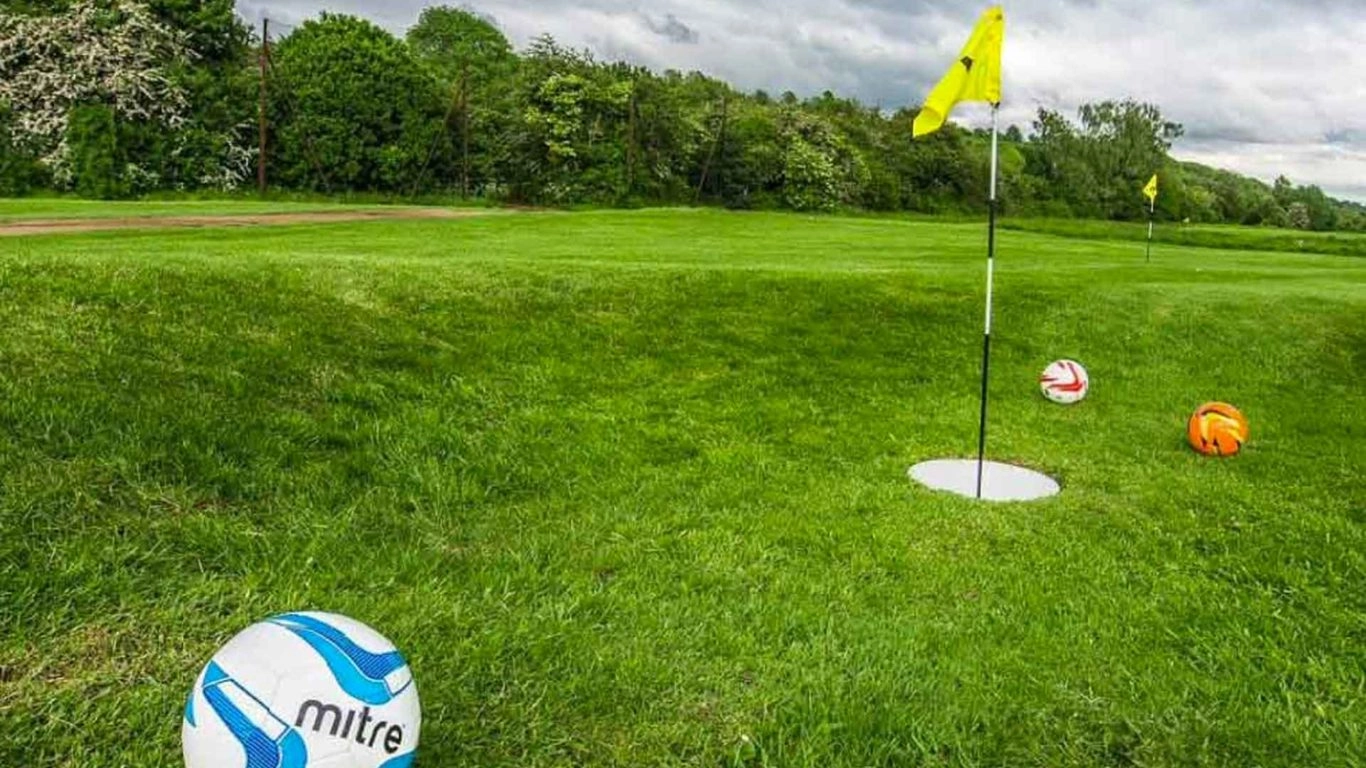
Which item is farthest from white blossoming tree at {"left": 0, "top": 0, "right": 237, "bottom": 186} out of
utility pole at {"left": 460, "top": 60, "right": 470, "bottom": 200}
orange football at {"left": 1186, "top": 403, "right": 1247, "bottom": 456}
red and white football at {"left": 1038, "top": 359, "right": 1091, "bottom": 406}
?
orange football at {"left": 1186, "top": 403, "right": 1247, "bottom": 456}

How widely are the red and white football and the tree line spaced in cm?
3084

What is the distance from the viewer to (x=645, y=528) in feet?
15.9

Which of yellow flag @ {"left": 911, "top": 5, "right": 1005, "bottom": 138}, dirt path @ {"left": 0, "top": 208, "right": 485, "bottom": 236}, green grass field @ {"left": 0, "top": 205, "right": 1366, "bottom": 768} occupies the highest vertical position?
yellow flag @ {"left": 911, "top": 5, "right": 1005, "bottom": 138}

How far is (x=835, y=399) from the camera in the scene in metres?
7.54

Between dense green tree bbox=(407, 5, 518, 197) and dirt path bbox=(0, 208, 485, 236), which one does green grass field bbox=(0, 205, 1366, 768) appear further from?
dense green tree bbox=(407, 5, 518, 197)

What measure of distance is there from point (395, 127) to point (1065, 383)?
111 feet

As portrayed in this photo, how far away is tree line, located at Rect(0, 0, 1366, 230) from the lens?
31.0 m

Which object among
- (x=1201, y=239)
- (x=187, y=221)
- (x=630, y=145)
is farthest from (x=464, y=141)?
(x=1201, y=239)

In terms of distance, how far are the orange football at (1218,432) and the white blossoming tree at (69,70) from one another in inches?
1346

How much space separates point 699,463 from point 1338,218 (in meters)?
78.4

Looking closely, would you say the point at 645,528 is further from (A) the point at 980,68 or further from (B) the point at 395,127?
(B) the point at 395,127

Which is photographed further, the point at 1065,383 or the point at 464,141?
the point at 464,141

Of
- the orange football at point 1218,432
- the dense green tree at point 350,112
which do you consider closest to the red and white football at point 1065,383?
the orange football at point 1218,432

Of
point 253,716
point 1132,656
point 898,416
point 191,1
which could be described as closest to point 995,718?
point 1132,656
